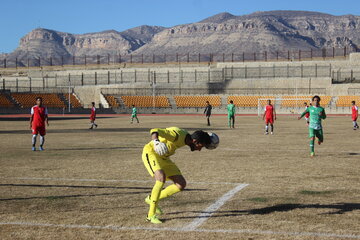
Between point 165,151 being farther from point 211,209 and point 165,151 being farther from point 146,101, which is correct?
point 146,101

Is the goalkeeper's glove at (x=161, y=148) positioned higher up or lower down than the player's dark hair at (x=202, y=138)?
lower down

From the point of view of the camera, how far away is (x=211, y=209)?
8984 mm

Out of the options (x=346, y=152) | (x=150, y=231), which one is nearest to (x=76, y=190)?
(x=150, y=231)

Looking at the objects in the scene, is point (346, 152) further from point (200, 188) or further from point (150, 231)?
point (150, 231)

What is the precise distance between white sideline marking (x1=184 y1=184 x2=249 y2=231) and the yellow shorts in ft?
2.73

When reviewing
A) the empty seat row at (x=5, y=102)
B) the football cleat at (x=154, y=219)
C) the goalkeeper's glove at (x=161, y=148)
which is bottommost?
the football cleat at (x=154, y=219)

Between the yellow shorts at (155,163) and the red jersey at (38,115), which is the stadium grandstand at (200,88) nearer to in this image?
the red jersey at (38,115)

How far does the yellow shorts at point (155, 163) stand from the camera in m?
8.16

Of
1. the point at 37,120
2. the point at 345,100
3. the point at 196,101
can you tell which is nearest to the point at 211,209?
the point at 37,120

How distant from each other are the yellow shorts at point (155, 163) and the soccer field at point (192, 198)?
2.49 feet

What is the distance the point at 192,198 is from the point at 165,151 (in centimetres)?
289

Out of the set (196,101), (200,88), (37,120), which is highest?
(200,88)

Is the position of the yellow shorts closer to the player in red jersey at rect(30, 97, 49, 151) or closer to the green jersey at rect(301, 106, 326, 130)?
the green jersey at rect(301, 106, 326, 130)

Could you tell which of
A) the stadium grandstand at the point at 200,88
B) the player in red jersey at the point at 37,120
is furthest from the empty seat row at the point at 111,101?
the player in red jersey at the point at 37,120
